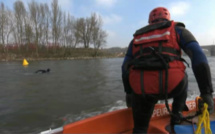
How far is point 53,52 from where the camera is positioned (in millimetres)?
47531

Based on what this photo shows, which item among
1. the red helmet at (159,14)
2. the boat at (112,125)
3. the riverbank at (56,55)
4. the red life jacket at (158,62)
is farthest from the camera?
the riverbank at (56,55)

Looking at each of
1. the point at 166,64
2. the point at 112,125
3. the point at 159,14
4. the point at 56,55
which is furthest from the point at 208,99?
the point at 56,55

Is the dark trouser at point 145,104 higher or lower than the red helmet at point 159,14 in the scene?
lower

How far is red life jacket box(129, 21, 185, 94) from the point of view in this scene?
1.60 metres

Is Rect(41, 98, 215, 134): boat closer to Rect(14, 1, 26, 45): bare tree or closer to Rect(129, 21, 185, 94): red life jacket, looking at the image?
Rect(129, 21, 185, 94): red life jacket

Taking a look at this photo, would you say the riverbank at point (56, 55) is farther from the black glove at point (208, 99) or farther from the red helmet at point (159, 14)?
the black glove at point (208, 99)

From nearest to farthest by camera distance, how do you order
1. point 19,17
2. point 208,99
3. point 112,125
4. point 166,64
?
point 166,64
point 208,99
point 112,125
point 19,17

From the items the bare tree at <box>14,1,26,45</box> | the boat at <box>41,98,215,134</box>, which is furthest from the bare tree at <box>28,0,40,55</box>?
the boat at <box>41,98,215,134</box>

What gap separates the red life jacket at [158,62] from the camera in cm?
160

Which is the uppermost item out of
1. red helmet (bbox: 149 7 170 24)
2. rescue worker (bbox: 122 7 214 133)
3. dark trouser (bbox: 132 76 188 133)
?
red helmet (bbox: 149 7 170 24)

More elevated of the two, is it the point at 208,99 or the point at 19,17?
the point at 19,17

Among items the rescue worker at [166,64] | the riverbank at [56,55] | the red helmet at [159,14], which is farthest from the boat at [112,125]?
the riverbank at [56,55]

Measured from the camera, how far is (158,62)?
1597 millimetres

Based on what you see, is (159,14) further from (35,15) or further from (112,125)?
(35,15)
